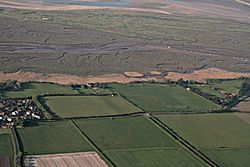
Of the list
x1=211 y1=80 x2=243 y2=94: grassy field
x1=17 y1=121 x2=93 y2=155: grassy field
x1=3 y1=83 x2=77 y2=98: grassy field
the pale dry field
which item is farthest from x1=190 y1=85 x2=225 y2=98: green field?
the pale dry field

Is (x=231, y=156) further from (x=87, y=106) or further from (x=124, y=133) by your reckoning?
(x=87, y=106)

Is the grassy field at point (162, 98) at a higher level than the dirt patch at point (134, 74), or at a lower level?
higher

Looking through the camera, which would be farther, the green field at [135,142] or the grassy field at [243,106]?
the grassy field at [243,106]

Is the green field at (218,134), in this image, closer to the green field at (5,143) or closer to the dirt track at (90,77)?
the green field at (5,143)

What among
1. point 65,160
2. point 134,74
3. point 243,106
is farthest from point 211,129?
point 134,74

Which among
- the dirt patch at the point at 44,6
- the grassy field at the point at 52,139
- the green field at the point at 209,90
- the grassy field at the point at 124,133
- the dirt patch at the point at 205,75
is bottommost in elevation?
the dirt patch at the point at 205,75

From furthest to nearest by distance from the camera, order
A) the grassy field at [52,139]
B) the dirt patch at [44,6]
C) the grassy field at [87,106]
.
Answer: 1. the dirt patch at [44,6]
2. the grassy field at [87,106]
3. the grassy field at [52,139]

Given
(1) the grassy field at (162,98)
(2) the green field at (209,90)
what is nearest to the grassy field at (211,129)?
(1) the grassy field at (162,98)
